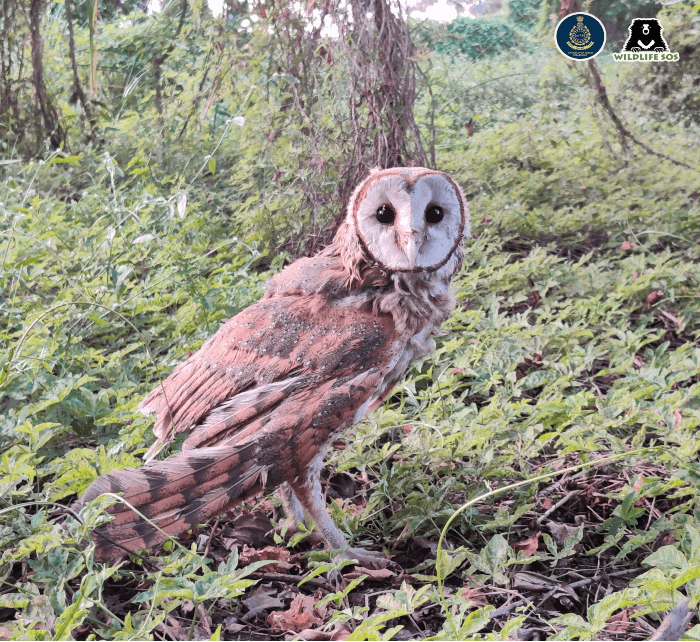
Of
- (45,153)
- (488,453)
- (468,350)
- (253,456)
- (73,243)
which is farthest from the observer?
(45,153)

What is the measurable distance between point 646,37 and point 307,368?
4.97 metres

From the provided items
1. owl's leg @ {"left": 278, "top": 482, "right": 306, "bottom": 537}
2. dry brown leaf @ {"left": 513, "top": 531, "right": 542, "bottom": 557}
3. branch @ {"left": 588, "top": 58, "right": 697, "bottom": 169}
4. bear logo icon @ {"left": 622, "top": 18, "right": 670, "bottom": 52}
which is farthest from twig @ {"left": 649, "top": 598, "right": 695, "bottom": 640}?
bear logo icon @ {"left": 622, "top": 18, "right": 670, "bottom": 52}

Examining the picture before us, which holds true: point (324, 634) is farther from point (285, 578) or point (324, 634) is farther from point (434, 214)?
point (434, 214)

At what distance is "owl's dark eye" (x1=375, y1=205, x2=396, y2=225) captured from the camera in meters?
2.29

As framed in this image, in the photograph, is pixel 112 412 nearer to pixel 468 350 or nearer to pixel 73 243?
pixel 468 350

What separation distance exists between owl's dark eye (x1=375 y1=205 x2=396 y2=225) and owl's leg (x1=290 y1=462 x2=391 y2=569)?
0.91 metres

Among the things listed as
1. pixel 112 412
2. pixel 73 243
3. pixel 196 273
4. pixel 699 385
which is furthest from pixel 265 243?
pixel 699 385

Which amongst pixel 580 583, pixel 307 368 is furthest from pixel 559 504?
pixel 307 368

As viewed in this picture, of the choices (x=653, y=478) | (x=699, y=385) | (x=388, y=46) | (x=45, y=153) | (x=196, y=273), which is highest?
(x=388, y=46)

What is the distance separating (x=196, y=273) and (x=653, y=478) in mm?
2746

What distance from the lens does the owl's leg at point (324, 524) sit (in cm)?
220

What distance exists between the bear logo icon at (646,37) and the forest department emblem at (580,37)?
556mm

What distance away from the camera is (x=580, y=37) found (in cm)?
522

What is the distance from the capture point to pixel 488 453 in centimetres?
246
